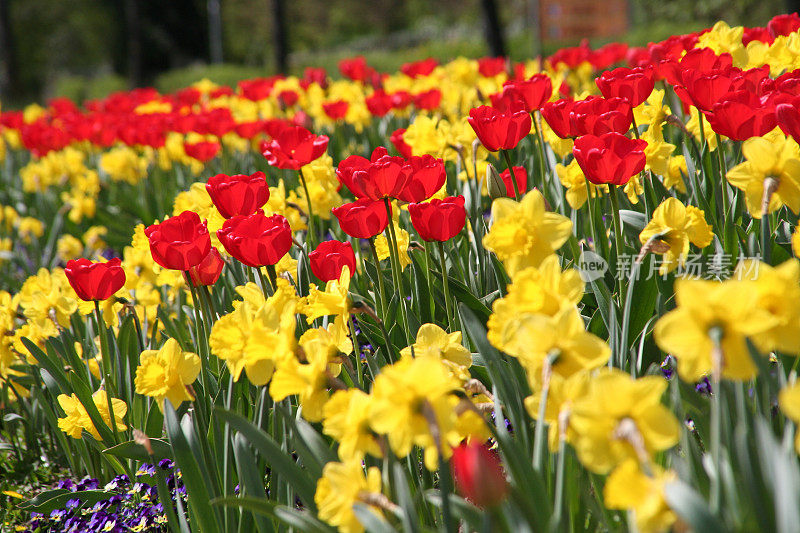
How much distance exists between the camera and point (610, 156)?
176cm

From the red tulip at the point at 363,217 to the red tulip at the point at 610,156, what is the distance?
485 millimetres

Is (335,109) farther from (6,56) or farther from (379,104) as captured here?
(6,56)

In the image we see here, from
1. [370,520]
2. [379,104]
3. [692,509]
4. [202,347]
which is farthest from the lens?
[379,104]

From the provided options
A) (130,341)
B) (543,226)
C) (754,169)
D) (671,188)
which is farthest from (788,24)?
(130,341)

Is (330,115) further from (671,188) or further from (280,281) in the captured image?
(280,281)

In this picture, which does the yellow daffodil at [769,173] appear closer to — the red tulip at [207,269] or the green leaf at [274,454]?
the green leaf at [274,454]

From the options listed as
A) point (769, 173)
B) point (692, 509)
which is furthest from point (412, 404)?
point (769, 173)

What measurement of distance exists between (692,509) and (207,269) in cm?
135

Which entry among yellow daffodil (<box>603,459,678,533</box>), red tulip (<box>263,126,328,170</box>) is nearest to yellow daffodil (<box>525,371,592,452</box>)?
yellow daffodil (<box>603,459,678,533</box>)

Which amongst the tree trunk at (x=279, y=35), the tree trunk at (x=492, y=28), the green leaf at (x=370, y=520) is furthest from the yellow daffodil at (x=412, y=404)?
the tree trunk at (x=279, y=35)

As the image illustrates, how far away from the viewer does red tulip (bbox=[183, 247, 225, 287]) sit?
193 cm

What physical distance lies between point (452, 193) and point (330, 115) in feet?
5.98

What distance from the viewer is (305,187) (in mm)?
2600

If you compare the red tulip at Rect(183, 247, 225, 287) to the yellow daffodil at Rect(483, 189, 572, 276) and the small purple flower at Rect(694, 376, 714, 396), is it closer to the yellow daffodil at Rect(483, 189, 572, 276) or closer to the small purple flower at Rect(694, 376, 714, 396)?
the yellow daffodil at Rect(483, 189, 572, 276)
